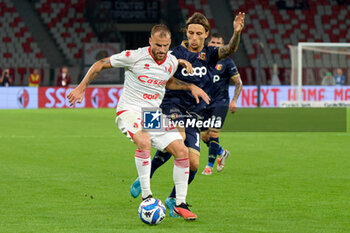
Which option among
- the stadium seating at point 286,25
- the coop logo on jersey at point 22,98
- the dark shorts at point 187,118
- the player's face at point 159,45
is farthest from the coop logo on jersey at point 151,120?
the stadium seating at point 286,25

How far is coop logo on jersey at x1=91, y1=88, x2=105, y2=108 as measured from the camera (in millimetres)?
29344

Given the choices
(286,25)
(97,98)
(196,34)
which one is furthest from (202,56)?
(286,25)

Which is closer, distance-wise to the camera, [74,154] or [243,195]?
[243,195]

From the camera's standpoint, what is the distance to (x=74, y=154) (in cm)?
1264

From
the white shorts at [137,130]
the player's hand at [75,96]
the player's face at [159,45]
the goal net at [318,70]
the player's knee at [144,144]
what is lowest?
the goal net at [318,70]

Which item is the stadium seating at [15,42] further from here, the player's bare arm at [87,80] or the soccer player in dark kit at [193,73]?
the player's bare arm at [87,80]

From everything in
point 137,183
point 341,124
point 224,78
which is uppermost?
point 224,78

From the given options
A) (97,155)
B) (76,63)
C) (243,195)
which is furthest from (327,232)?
(76,63)

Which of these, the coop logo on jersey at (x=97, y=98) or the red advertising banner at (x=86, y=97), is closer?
the red advertising banner at (x=86, y=97)

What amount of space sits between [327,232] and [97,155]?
692 centimetres

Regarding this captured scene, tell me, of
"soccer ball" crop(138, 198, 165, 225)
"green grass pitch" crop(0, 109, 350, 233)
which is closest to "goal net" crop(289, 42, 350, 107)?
"green grass pitch" crop(0, 109, 350, 233)

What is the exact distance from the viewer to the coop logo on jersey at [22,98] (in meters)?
28.2

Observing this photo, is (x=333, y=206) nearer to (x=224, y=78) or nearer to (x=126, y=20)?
(x=224, y=78)

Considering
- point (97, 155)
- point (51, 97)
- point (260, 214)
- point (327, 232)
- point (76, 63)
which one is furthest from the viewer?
point (76, 63)
